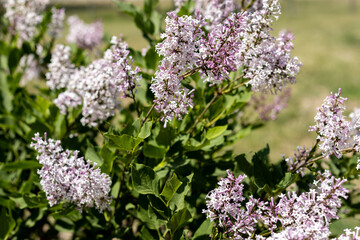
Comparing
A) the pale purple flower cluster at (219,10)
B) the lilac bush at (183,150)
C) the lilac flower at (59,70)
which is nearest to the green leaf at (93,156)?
the lilac bush at (183,150)

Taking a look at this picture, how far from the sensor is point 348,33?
18.5 meters

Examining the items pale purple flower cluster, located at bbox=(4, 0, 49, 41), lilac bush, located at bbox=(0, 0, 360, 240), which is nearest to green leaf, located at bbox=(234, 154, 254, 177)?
lilac bush, located at bbox=(0, 0, 360, 240)

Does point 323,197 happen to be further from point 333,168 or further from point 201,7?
point 201,7

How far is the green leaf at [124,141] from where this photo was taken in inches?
56.0

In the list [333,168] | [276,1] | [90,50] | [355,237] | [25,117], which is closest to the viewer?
[355,237]

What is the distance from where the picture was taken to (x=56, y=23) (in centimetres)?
300

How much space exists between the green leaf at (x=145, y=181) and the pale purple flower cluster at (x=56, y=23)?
74.7 inches

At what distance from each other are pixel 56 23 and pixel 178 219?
2.16 m

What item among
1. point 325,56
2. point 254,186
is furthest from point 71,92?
point 325,56

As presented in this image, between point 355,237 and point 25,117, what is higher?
point 25,117

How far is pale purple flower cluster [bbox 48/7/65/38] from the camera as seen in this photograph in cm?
297

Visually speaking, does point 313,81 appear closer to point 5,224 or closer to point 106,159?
point 106,159

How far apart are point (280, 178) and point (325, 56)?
13.7 m

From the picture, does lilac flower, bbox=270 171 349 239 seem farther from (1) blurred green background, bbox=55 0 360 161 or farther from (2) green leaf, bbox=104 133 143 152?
(2) green leaf, bbox=104 133 143 152
